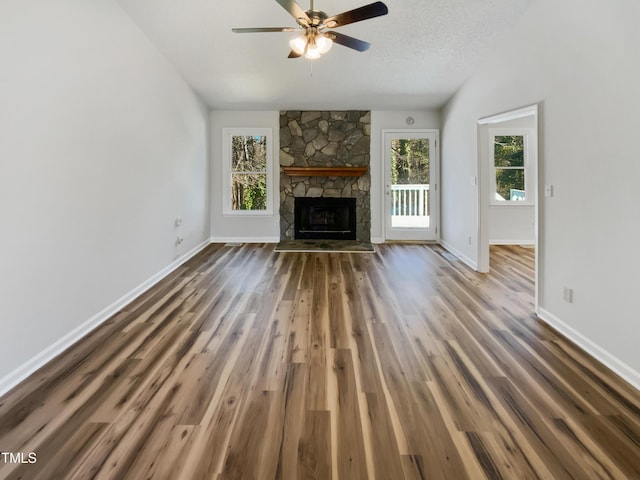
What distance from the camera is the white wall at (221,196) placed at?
6668 millimetres

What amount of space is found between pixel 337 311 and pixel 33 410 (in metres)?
2.19

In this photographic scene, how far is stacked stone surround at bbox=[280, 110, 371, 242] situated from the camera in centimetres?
670

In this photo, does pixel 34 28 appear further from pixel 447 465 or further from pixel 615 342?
pixel 615 342

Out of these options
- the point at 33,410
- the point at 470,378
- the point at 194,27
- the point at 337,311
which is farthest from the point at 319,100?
the point at 33,410

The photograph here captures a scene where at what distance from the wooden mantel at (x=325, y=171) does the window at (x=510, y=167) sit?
7.99ft

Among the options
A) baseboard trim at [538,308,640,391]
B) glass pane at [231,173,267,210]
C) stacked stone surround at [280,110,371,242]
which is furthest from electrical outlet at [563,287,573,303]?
glass pane at [231,173,267,210]

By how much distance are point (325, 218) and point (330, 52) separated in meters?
3.12

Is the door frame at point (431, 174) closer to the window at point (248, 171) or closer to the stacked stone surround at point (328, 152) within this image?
the stacked stone surround at point (328, 152)

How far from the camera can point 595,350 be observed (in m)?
2.38

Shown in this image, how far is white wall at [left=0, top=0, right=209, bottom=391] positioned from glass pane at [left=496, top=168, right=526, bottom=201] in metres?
5.79

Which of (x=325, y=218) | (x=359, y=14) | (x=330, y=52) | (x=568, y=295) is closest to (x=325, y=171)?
(x=325, y=218)

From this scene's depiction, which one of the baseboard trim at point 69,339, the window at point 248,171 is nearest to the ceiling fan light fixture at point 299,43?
the baseboard trim at point 69,339

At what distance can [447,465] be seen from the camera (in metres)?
1.46

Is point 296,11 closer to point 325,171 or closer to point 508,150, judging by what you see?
point 325,171
